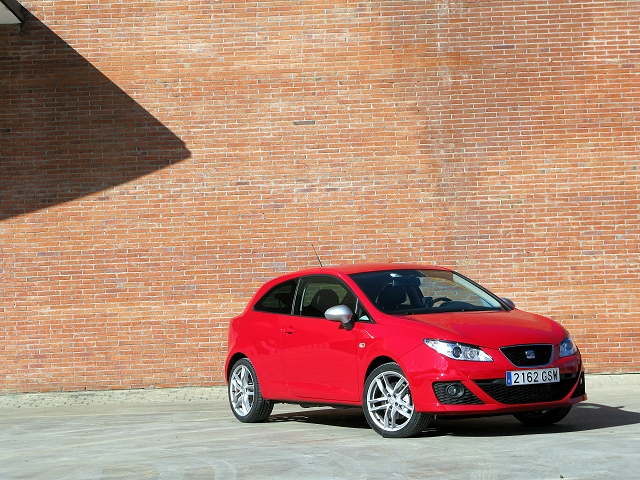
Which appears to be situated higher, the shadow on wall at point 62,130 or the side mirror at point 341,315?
the shadow on wall at point 62,130

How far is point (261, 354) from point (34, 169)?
597 cm

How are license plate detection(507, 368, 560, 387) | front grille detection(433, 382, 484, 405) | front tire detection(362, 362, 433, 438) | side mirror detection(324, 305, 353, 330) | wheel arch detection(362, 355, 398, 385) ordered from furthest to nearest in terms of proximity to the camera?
1. side mirror detection(324, 305, 353, 330)
2. wheel arch detection(362, 355, 398, 385)
3. front tire detection(362, 362, 433, 438)
4. license plate detection(507, 368, 560, 387)
5. front grille detection(433, 382, 484, 405)

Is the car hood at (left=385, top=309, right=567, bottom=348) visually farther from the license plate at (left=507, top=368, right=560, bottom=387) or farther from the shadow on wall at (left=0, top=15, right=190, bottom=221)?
the shadow on wall at (left=0, top=15, right=190, bottom=221)

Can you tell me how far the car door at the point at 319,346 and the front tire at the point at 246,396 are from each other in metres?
0.64

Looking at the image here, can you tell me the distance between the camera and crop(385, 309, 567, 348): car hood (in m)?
8.76

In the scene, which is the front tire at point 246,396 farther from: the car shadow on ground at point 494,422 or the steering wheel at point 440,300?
the steering wheel at point 440,300

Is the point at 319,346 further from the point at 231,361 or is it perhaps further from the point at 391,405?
the point at 231,361

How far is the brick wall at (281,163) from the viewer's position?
14.9m

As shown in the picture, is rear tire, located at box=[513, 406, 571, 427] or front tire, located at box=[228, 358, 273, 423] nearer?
rear tire, located at box=[513, 406, 571, 427]

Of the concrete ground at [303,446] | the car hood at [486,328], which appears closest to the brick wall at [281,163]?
the concrete ground at [303,446]

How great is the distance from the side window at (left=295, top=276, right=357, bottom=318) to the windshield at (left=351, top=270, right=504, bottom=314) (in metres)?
0.17

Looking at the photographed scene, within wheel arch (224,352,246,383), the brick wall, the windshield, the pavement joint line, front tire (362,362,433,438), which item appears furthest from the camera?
the brick wall

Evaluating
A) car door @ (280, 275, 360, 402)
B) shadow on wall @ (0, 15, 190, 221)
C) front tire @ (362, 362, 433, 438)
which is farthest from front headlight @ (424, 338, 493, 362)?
shadow on wall @ (0, 15, 190, 221)

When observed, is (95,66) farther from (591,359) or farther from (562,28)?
(591,359)
